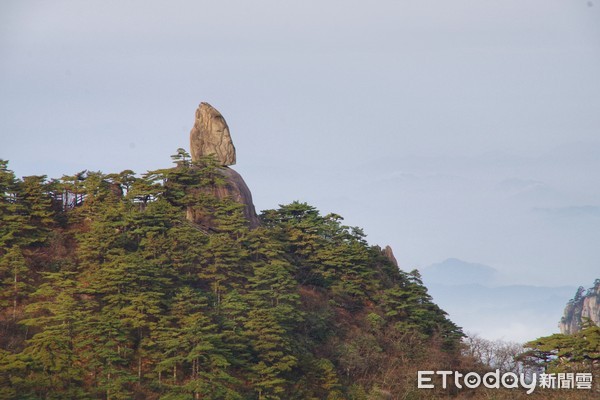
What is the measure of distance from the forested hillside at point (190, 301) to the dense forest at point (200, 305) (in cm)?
9

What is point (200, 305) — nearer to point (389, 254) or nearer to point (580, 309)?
point (389, 254)

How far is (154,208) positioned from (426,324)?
1808 centimetres

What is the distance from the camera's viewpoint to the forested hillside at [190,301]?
37688 mm

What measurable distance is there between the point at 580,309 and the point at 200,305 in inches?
3870

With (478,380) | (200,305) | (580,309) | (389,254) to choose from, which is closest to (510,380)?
(478,380)

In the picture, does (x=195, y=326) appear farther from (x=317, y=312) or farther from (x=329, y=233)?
(x=329, y=233)

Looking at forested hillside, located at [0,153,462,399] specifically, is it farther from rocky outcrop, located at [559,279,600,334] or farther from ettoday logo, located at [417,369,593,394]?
rocky outcrop, located at [559,279,600,334]

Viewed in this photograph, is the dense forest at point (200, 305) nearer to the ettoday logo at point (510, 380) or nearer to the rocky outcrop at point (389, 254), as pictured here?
the ettoday logo at point (510, 380)

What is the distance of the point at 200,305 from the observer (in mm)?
40969

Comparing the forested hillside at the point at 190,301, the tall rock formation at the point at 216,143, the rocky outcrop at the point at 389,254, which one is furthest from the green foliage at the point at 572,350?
the tall rock formation at the point at 216,143

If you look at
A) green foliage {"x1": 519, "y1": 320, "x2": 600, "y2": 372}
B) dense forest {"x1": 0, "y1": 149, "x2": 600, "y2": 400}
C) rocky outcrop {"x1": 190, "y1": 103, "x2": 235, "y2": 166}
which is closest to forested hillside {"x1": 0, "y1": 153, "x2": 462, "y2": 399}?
dense forest {"x1": 0, "y1": 149, "x2": 600, "y2": 400}

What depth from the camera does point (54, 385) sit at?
116ft

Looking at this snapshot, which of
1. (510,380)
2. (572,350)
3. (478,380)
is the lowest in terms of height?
(478,380)

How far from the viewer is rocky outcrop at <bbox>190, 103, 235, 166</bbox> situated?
57.3 meters
